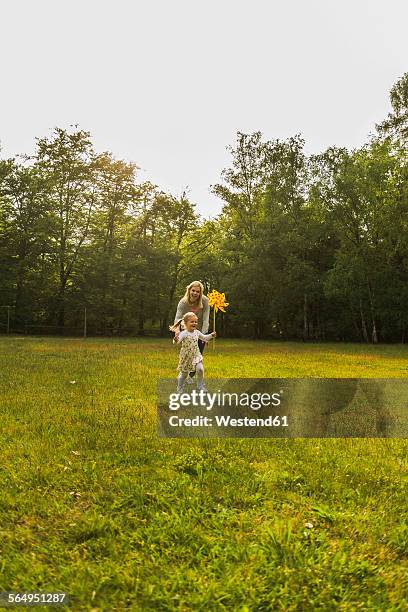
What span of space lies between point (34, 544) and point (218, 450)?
2.62 meters

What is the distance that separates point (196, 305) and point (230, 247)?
A: 3582cm

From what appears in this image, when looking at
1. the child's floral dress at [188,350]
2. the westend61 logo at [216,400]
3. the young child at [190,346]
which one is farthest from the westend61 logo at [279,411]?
the child's floral dress at [188,350]

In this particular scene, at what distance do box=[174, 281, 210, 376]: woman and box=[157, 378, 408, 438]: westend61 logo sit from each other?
130 centimetres

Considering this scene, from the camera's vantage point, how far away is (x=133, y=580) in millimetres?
2809

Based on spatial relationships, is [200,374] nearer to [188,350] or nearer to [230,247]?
[188,350]

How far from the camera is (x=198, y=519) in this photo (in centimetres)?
363

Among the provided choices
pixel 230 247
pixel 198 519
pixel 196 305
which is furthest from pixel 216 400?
pixel 230 247

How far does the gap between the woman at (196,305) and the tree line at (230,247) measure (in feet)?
92.6

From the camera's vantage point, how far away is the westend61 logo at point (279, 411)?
640 cm

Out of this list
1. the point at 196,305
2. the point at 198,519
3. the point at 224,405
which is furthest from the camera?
the point at 196,305

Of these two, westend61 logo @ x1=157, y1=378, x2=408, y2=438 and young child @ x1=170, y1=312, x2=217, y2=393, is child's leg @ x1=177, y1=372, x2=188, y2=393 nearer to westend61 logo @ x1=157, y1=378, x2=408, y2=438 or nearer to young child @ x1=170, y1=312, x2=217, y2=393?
young child @ x1=170, y1=312, x2=217, y2=393

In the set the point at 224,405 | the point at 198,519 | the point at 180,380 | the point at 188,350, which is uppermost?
the point at 188,350

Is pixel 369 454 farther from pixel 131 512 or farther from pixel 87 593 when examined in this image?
pixel 87 593

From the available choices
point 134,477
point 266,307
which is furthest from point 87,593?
point 266,307
